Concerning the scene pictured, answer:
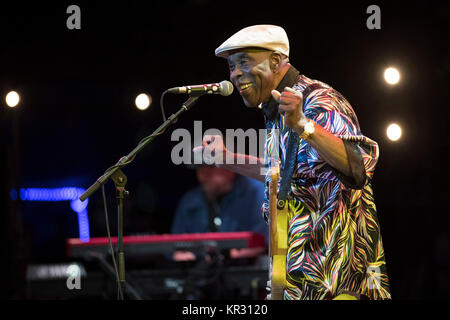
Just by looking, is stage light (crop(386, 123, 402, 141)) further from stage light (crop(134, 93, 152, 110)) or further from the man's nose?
the man's nose

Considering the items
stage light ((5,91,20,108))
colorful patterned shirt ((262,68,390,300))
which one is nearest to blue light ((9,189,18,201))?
stage light ((5,91,20,108))

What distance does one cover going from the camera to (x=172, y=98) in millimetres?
6801

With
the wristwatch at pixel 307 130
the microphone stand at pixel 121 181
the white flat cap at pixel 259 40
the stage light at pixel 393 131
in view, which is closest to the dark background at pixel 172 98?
the stage light at pixel 393 131

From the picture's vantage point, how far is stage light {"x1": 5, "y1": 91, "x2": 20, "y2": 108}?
6.15 metres

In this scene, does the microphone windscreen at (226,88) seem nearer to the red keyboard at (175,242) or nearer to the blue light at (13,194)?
the red keyboard at (175,242)

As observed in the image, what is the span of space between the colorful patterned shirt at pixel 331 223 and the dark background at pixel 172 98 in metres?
3.07

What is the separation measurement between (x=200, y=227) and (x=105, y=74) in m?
1.80

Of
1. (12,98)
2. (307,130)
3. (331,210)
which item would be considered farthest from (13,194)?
(307,130)

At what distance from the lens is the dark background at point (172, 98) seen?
5.96 metres

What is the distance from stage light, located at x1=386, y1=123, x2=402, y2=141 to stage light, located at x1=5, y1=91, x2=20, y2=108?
3.53 metres

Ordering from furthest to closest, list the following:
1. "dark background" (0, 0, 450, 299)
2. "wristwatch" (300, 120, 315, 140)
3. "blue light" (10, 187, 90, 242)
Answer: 1. "blue light" (10, 187, 90, 242)
2. "dark background" (0, 0, 450, 299)
3. "wristwatch" (300, 120, 315, 140)

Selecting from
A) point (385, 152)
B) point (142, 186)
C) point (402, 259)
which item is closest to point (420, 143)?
point (385, 152)

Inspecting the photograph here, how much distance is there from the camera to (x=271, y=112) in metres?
3.14

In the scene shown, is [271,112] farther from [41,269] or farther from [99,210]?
[99,210]
